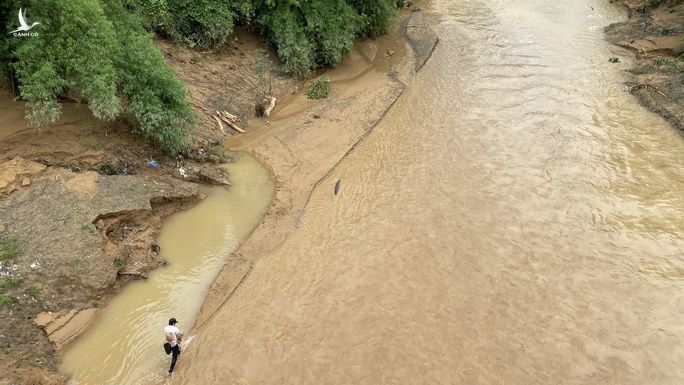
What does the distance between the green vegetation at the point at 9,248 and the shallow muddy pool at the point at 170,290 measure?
218cm

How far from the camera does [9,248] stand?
9.63 meters

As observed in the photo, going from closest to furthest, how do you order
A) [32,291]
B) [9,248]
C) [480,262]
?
[32,291]
[9,248]
[480,262]

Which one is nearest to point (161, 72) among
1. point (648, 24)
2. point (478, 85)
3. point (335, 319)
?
point (335, 319)

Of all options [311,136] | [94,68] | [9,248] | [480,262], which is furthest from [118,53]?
[480,262]

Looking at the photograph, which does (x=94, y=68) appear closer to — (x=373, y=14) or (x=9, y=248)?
(x=9, y=248)

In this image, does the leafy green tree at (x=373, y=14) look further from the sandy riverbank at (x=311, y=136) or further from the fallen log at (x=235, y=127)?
the fallen log at (x=235, y=127)

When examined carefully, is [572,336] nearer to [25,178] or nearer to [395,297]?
[395,297]

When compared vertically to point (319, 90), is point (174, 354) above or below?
below

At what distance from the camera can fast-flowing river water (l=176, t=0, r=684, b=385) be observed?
986 centimetres

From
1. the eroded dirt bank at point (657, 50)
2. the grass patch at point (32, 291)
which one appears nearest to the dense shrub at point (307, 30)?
the grass patch at point (32, 291)

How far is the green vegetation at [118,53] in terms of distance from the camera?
11.0m

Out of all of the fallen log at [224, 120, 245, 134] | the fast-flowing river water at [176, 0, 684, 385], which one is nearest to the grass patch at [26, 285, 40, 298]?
the fast-flowing river water at [176, 0, 684, 385]

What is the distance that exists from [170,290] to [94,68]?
598 cm

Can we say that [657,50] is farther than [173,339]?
Yes
